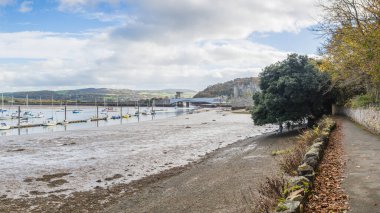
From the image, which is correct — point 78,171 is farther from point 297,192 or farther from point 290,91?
point 290,91

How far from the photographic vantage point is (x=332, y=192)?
32.4 feet

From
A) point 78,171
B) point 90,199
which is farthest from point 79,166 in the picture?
point 90,199

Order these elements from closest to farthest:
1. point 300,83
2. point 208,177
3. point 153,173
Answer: point 208,177 → point 153,173 → point 300,83

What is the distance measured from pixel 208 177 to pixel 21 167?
53.8 ft

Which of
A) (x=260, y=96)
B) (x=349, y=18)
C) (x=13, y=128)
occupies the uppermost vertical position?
(x=349, y=18)

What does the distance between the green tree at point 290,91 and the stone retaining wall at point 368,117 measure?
245 inches

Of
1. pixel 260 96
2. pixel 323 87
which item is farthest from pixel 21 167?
pixel 323 87

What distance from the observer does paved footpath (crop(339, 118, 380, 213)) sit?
8.81m

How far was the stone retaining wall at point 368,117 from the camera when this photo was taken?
2428cm

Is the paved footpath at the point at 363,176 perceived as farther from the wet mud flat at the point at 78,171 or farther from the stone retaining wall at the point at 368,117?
the wet mud flat at the point at 78,171

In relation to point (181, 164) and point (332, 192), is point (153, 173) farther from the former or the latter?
point (332, 192)

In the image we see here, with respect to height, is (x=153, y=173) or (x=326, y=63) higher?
(x=326, y=63)

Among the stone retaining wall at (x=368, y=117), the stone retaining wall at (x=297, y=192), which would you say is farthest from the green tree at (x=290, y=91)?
the stone retaining wall at (x=297, y=192)

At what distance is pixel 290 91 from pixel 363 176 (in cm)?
3132
